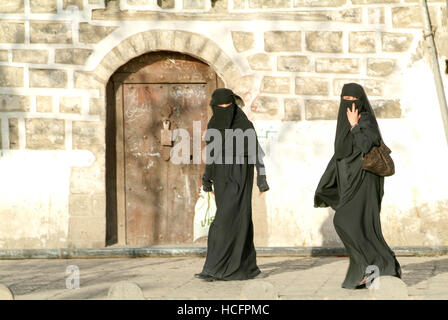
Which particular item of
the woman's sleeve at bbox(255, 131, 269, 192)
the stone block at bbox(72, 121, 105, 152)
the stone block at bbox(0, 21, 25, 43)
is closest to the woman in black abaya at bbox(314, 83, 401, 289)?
the woman's sleeve at bbox(255, 131, 269, 192)

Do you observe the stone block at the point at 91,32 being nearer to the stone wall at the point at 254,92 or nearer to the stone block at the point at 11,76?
the stone wall at the point at 254,92

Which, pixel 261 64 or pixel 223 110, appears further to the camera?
pixel 261 64

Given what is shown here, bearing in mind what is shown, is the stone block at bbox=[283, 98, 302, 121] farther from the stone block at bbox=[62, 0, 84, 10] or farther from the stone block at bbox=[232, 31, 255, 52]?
the stone block at bbox=[62, 0, 84, 10]

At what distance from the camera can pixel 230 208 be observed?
961 centimetres

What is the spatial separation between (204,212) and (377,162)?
99.9 inches

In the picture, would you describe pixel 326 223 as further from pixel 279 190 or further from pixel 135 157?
pixel 135 157

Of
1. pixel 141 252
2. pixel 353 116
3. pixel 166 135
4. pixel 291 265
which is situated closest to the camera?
pixel 353 116

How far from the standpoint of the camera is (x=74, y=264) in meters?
11.4

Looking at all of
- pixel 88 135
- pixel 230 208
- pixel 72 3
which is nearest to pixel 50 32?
pixel 72 3

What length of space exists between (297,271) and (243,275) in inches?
35.9

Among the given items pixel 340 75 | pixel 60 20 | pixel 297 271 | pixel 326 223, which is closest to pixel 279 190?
pixel 326 223

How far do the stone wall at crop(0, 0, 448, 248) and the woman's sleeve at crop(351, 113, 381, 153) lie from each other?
154 inches

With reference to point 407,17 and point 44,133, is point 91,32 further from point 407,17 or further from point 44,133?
point 407,17

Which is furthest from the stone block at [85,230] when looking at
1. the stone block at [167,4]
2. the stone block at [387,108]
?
the stone block at [387,108]
